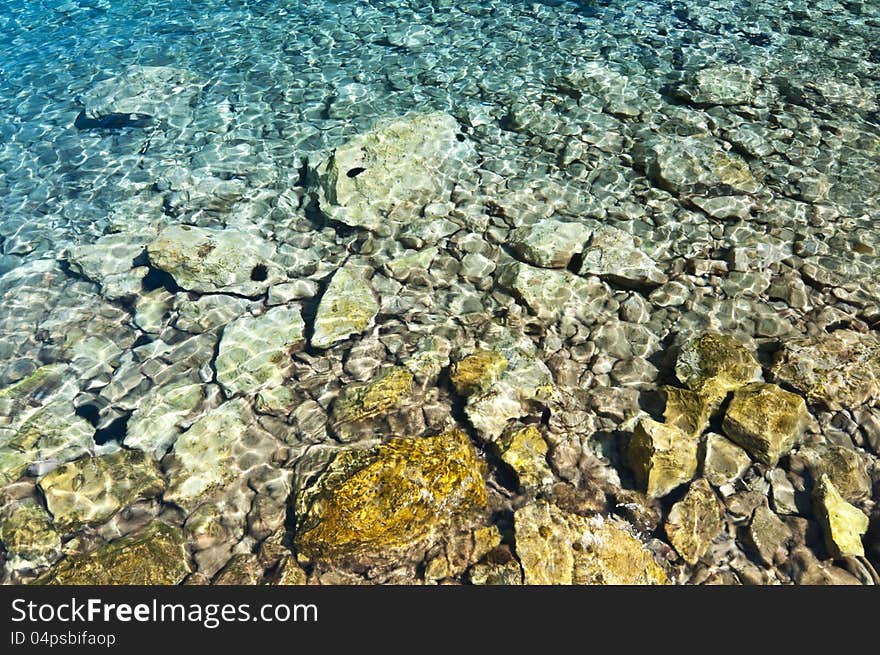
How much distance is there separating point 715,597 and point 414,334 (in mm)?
4311

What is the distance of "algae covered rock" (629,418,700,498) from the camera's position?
600 centimetres

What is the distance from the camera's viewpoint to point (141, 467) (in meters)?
6.52

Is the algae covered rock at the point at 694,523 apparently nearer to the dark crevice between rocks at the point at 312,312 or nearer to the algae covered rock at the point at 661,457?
the algae covered rock at the point at 661,457

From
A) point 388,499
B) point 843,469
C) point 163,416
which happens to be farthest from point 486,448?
point 163,416

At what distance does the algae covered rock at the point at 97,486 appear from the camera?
6.18 m

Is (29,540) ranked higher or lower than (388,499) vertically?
lower

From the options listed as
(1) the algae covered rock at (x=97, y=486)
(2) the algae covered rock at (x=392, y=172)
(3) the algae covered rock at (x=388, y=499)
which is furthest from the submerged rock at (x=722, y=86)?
(1) the algae covered rock at (x=97, y=486)

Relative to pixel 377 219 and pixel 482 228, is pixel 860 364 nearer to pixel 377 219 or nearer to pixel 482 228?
pixel 482 228

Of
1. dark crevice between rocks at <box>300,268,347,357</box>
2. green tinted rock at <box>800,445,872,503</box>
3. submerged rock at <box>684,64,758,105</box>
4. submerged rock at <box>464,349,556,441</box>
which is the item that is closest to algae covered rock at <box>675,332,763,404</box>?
green tinted rock at <box>800,445,872,503</box>

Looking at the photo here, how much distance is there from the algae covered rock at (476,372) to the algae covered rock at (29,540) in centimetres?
436

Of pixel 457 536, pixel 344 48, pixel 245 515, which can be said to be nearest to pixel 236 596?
pixel 245 515

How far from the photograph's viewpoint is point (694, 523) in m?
5.70

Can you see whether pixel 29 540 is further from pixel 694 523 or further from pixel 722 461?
pixel 722 461

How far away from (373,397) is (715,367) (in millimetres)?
3798
